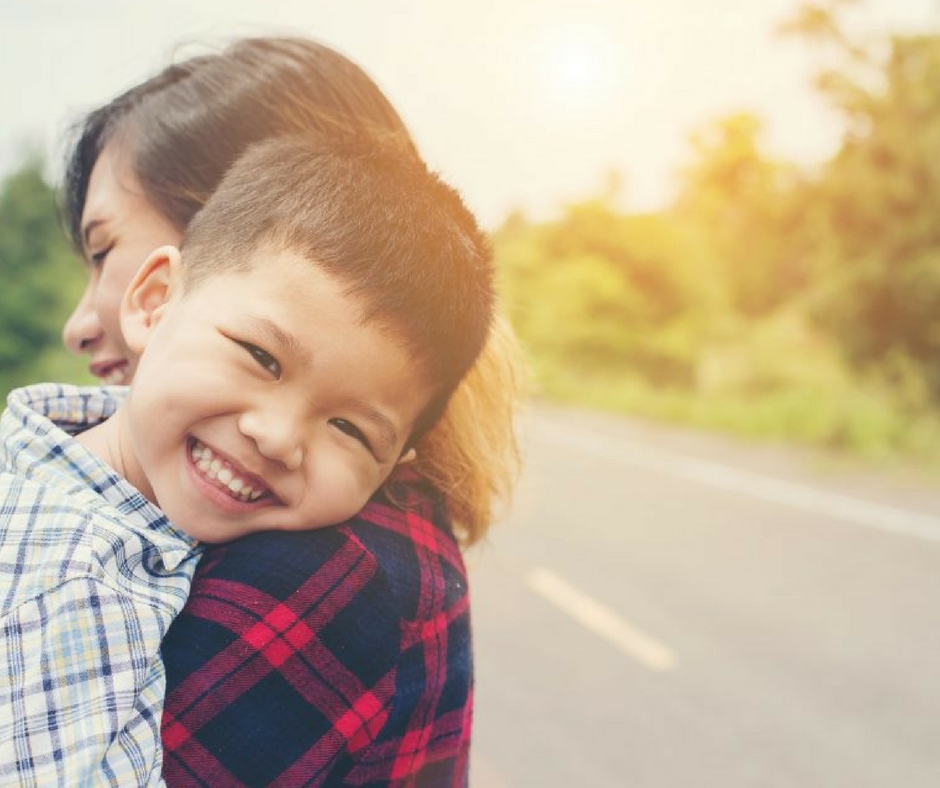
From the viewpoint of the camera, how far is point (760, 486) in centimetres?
805

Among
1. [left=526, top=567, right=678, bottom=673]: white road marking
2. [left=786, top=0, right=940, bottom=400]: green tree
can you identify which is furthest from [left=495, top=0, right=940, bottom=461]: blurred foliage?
[left=526, top=567, right=678, bottom=673]: white road marking

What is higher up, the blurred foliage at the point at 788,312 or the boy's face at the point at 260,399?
the boy's face at the point at 260,399

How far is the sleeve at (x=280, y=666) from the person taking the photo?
869mm

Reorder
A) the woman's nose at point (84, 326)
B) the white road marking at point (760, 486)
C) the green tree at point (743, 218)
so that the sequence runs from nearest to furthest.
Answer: the woman's nose at point (84, 326)
the white road marking at point (760, 486)
the green tree at point (743, 218)

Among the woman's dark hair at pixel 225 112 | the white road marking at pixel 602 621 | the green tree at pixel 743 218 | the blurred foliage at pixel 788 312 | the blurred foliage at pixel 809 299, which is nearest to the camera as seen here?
the woman's dark hair at pixel 225 112

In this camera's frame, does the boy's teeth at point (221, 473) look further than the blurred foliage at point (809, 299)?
No

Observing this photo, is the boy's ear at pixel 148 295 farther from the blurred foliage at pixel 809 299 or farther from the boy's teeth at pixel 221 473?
the blurred foliage at pixel 809 299

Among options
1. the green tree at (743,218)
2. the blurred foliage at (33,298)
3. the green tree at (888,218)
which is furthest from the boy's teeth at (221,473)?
the green tree at (743,218)

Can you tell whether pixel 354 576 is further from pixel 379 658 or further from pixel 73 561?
pixel 73 561

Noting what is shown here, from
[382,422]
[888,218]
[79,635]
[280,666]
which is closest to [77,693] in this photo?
[79,635]

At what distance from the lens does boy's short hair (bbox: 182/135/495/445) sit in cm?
102

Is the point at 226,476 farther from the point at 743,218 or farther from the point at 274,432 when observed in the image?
the point at 743,218

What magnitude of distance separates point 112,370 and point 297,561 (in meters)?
0.67

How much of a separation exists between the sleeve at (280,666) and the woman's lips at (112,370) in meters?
0.57
